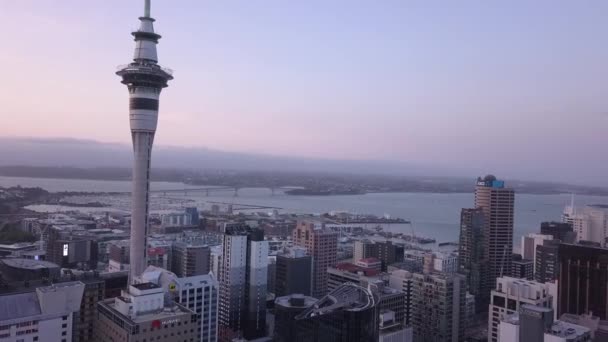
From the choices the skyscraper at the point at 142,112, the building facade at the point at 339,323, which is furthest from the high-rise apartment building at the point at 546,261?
the skyscraper at the point at 142,112

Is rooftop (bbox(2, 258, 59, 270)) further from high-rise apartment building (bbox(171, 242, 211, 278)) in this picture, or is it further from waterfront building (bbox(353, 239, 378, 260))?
waterfront building (bbox(353, 239, 378, 260))

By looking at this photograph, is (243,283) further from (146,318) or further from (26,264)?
(146,318)

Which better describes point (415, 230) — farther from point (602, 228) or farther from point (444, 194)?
point (444, 194)

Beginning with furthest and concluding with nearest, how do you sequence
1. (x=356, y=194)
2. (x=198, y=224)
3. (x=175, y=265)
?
(x=356, y=194) → (x=198, y=224) → (x=175, y=265)

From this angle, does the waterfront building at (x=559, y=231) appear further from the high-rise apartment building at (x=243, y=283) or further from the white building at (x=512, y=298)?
the high-rise apartment building at (x=243, y=283)

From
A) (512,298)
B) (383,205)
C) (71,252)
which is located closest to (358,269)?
(512,298)

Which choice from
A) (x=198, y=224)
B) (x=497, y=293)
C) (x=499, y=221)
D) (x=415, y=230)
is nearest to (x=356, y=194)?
(x=415, y=230)

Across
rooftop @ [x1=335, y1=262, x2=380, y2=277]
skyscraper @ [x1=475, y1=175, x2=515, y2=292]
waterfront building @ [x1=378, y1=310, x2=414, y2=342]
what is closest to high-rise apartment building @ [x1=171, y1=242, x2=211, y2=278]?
rooftop @ [x1=335, y1=262, x2=380, y2=277]
